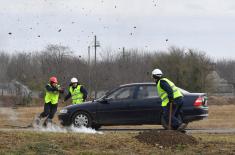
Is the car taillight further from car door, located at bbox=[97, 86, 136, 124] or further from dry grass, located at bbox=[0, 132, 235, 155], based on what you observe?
dry grass, located at bbox=[0, 132, 235, 155]

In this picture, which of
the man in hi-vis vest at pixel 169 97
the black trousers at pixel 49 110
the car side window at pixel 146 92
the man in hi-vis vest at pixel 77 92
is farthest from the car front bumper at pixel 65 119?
the man in hi-vis vest at pixel 169 97

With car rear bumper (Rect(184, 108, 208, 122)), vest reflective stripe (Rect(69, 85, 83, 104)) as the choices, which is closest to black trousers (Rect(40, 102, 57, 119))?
vest reflective stripe (Rect(69, 85, 83, 104))

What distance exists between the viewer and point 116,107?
1798 cm

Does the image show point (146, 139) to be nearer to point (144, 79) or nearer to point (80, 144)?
point (80, 144)

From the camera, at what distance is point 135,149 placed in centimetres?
1051

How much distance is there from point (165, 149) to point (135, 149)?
56 cm

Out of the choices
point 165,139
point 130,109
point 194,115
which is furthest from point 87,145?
point 194,115

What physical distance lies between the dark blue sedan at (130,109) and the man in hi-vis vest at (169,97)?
11.5ft

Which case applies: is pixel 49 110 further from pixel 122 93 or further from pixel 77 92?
pixel 122 93

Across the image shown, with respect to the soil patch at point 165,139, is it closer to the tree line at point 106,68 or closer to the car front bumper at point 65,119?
the car front bumper at point 65,119

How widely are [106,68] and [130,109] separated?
1858 inches

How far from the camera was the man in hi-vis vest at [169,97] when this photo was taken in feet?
44.7

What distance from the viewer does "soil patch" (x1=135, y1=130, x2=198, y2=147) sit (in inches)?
428

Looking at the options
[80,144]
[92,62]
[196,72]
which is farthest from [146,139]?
[92,62]
